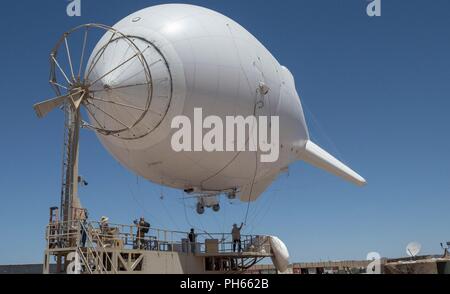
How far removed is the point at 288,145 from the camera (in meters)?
24.4

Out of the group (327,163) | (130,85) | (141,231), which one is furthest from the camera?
(327,163)

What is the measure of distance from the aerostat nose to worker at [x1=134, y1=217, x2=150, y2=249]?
13.0ft

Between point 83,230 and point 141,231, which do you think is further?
point 141,231

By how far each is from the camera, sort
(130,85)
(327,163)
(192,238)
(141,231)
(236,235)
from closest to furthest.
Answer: (130,85), (141,231), (192,238), (236,235), (327,163)

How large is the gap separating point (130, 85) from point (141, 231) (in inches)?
248

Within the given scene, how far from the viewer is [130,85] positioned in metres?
18.5

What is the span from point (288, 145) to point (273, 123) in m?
2.55

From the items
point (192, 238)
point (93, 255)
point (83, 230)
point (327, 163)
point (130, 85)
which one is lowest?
point (93, 255)

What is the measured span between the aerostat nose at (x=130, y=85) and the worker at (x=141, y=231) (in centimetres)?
396

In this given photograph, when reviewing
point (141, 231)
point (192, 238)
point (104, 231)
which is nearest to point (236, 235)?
point (192, 238)

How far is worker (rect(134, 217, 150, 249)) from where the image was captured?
2027 centimetres

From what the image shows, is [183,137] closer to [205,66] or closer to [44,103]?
[205,66]

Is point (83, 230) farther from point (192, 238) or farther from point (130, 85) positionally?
point (192, 238)
